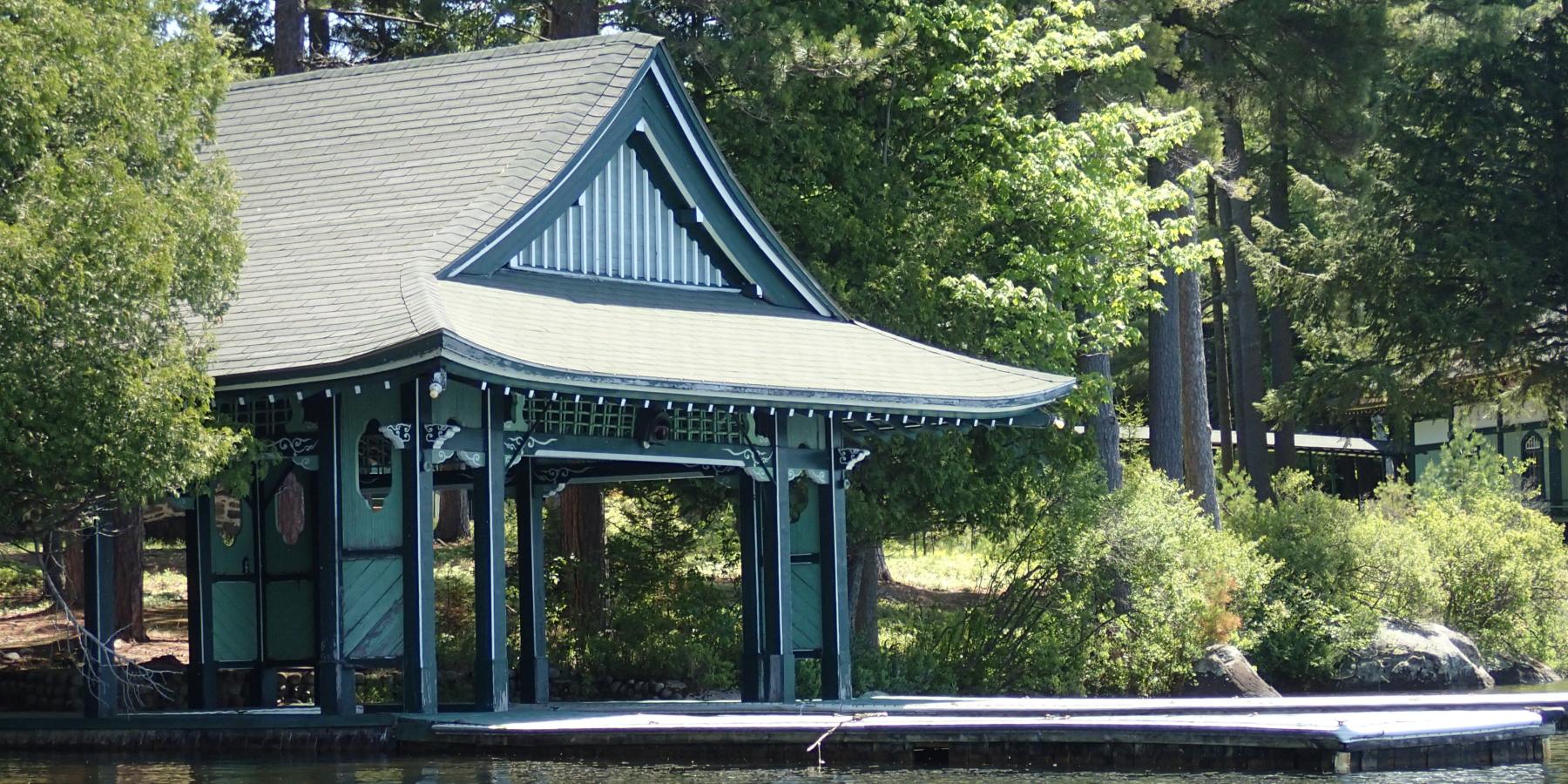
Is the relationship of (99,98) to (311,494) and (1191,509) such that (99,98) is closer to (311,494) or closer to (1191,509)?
(311,494)

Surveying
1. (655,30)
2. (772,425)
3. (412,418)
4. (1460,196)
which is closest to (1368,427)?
(1460,196)

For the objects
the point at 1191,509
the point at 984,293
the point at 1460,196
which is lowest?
the point at 1191,509

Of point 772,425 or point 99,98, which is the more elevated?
point 99,98

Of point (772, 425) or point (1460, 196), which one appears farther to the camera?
point (1460, 196)

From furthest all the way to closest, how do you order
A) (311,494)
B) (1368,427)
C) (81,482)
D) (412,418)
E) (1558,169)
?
(1368,427) < (1558,169) < (311,494) < (412,418) < (81,482)

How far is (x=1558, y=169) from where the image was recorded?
110 ft

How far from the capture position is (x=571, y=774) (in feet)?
50.0

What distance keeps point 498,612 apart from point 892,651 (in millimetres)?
8206

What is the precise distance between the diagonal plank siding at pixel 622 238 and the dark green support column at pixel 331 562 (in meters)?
3.26

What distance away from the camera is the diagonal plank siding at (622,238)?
810 inches

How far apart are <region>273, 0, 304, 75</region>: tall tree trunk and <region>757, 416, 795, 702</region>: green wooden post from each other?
12.4 metres

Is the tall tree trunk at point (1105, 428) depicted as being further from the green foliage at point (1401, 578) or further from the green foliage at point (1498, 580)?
the green foliage at point (1498, 580)

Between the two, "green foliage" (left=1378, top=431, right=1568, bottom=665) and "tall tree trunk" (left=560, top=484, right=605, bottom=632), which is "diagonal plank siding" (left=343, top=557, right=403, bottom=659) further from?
"green foliage" (left=1378, top=431, right=1568, bottom=665)

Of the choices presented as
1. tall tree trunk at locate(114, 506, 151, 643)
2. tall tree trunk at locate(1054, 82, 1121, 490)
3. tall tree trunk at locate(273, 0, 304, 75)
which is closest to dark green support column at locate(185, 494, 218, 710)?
tall tree trunk at locate(114, 506, 151, 643)
